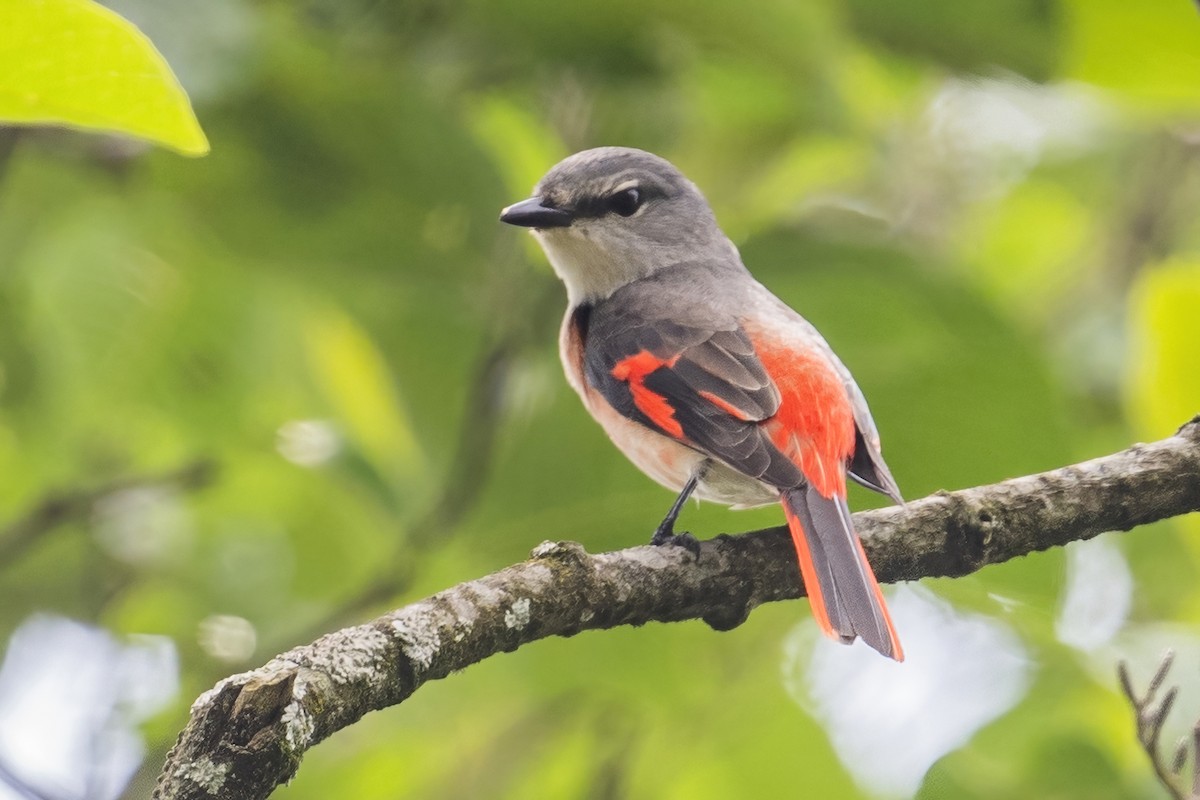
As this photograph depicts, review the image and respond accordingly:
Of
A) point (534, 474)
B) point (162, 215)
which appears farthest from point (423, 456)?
point (162, 215)

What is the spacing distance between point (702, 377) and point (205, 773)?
1.97m

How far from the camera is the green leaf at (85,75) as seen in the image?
145cm

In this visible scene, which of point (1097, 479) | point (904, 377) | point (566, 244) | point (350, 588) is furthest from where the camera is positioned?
point (350, 588)

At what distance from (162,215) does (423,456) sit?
950 millimetres

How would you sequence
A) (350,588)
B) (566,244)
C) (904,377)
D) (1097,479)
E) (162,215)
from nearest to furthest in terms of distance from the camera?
(1097,479) → (904,377) → (162,215) → (566,244) → (350,588)

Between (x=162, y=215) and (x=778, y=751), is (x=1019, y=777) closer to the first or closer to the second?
(x=778, y=751)

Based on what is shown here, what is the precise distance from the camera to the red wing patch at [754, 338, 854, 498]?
3.13m

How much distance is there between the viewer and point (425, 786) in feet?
14.5

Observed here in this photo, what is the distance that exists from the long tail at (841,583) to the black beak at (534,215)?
1.14 meters

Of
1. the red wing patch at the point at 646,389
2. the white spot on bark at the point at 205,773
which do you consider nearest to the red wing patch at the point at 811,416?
the red wing patch at the point at 646,389

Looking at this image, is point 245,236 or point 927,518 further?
point 245,236

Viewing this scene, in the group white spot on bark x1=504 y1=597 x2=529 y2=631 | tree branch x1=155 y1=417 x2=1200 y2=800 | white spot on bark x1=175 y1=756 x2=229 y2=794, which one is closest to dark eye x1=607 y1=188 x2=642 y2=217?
tree branch x1=155 y1=417 x2=1200 y2=800

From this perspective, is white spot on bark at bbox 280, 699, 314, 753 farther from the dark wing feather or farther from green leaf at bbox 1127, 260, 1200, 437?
green leaf at bbox 1127, 260, 1200, 437

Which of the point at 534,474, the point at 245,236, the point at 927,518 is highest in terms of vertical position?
the point at 927,518
